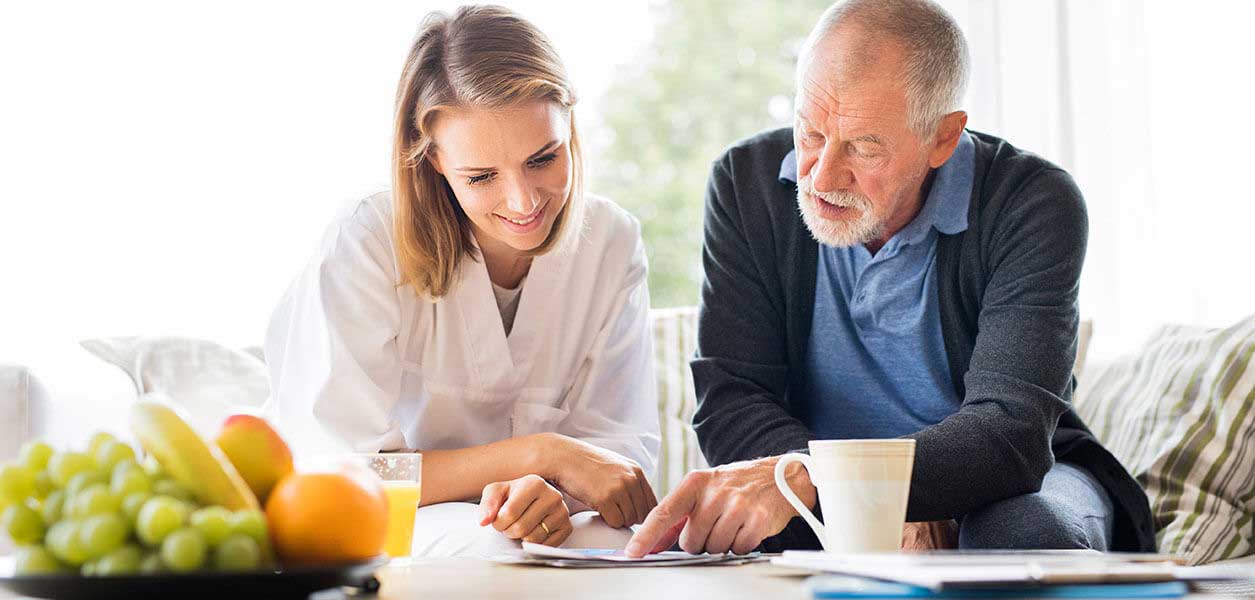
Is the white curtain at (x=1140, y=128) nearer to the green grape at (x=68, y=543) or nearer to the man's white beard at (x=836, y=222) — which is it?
the man's white beard at (x=836, y=222)

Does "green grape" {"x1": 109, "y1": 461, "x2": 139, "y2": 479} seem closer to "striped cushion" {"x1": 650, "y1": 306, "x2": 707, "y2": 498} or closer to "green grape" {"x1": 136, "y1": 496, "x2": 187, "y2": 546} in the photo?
"green grape" {"x1": 136, "y1": 496, "x2": 187, "y2": 546}

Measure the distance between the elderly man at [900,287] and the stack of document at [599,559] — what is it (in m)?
0.56

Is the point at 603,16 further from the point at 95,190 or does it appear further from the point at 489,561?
the point at 489,561

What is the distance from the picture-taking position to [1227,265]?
10.2 feet

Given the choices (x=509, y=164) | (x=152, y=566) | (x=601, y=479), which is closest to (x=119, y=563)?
(x=152, y=566)

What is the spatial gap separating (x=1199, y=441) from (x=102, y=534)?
78.2 inches

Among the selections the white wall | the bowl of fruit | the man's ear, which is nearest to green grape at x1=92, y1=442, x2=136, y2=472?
the bowl of fruit

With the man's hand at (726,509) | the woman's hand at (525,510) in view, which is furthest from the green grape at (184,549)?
the woman's hand at (525,510)

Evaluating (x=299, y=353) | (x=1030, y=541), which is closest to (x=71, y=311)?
(x=299, y=353)

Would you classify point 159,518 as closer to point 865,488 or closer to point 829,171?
point 865,488

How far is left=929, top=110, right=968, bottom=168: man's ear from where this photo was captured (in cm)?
202

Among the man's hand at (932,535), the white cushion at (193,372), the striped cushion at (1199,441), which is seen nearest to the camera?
the man's hand at (932,535)

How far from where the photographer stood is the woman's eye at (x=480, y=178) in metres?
1.91

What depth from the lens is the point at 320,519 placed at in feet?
2.73
